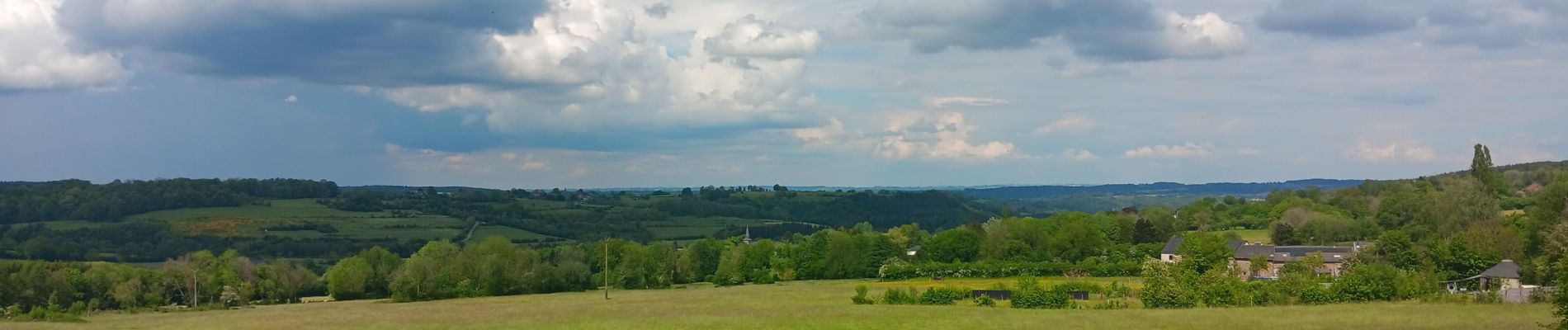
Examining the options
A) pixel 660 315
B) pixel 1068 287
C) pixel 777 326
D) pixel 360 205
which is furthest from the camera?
pixel 360 205

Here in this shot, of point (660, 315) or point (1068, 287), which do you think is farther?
point (1068, 287)

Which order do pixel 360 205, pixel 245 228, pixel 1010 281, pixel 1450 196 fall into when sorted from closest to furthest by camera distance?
pixel 1010 281, pixel 1450 196, pixel 245 228, pixel 360 205

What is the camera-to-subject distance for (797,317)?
53625 mm

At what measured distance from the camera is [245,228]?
463 ft

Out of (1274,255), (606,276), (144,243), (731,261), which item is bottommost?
(731,261)

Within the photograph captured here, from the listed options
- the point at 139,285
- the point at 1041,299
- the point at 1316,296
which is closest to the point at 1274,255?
the point at 1316,296

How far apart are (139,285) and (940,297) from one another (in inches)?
2188

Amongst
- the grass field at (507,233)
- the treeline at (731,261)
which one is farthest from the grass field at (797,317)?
the grass field at (507,233)

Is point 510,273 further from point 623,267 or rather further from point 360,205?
point 360,205

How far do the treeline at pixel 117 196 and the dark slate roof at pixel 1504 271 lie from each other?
149m

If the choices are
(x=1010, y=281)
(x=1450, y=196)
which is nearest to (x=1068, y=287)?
(x=1010, y=281)

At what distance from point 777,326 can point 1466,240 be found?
5827cm

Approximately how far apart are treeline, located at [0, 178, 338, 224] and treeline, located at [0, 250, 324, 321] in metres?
68.3

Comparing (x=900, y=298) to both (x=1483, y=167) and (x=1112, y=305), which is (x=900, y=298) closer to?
(x=1112, y=305)
